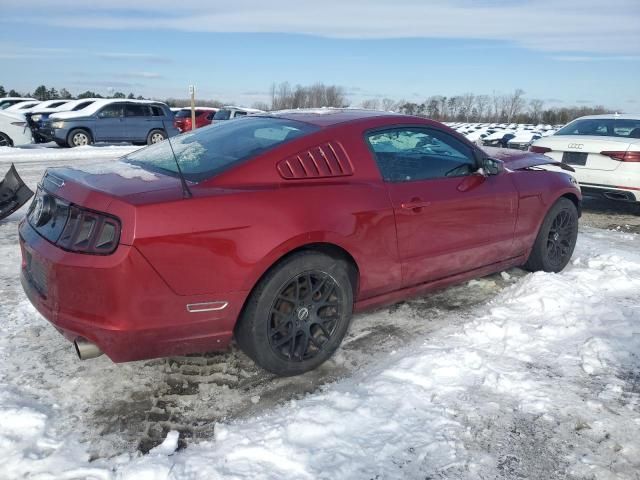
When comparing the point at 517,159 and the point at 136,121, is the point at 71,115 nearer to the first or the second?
the point at 136,121

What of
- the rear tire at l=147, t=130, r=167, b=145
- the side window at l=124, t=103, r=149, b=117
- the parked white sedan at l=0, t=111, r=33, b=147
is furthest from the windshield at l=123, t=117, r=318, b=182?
the rear tire at l=147, t=130, r=167, b=145

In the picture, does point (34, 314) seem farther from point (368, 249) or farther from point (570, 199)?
→ point (570, 199)

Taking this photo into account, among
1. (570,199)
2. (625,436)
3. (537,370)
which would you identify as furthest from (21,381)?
(570,199)

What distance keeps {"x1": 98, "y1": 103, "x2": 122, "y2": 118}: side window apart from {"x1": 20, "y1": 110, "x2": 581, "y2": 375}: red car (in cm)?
1445

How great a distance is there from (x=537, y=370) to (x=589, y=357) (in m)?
0.43

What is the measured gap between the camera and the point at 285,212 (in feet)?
9.66

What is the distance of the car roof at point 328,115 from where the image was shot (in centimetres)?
357

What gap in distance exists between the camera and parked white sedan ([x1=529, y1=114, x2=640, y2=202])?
7.11 meters

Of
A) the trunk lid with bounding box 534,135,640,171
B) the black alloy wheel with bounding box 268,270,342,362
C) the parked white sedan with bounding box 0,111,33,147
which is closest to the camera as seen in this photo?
the black alloy wheel with bounding box 268,270,342,362

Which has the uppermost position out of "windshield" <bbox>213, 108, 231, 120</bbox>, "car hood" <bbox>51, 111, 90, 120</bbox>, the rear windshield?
the rear windshield

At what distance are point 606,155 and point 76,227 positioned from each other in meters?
6.85

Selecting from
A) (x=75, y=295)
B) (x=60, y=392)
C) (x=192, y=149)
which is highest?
(x=192, y=149)

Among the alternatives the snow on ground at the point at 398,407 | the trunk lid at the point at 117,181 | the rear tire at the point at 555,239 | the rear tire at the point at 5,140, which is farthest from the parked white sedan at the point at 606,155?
the rear tire at the point at 5,140

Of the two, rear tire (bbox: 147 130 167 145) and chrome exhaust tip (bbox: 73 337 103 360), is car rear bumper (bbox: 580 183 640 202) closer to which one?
chrome exhaust tip (bbox: 73 337 103 360)
